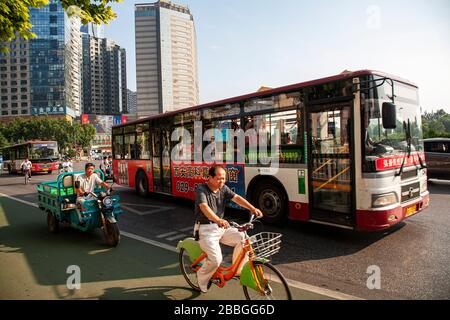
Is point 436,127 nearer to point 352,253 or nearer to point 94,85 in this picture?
point 352,253

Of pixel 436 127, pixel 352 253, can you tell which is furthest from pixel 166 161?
pixel 436 127

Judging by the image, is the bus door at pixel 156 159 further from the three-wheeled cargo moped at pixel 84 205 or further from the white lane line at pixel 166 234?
the white lane line at pixel 166 234

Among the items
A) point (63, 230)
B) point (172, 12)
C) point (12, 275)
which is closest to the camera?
point (12, 275)

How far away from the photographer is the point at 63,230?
7617 millimetres

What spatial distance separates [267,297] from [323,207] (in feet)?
10.8

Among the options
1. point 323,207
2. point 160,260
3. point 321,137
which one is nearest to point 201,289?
point 160,260

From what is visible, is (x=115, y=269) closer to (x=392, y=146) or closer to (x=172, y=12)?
(x=392, y=146)

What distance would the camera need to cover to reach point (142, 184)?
12.6 m

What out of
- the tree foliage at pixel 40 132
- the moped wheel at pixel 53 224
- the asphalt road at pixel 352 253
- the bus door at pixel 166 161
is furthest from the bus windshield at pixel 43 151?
the tree foliage at pixel 40 132

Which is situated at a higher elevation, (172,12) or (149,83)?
(172,12)

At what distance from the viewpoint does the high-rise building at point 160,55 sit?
14512 cm

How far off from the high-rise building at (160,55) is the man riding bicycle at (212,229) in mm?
143046

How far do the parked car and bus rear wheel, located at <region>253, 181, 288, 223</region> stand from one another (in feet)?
29.4

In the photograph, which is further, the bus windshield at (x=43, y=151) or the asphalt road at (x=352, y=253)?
the bus windshield at (x=43, y=151)
